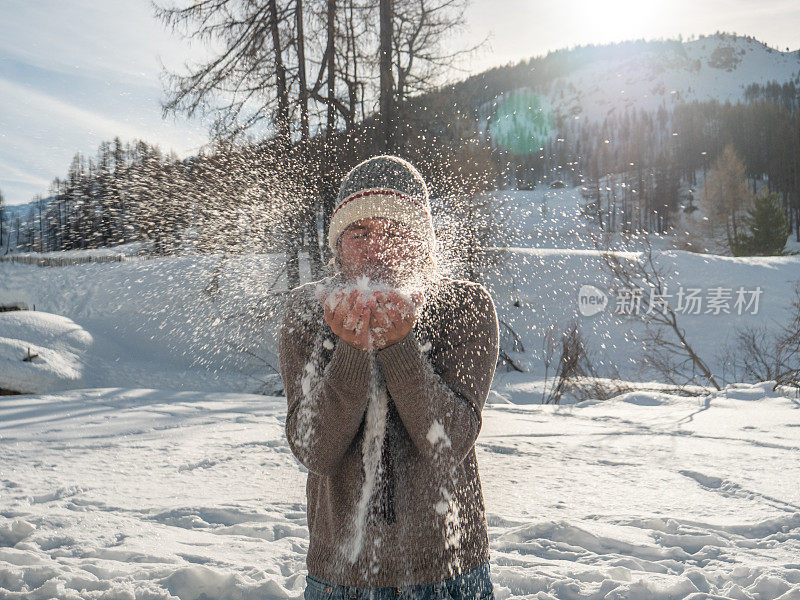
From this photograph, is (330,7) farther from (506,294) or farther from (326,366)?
(326,366)

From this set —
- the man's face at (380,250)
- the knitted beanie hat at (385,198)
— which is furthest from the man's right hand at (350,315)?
the knitted beanie hat at (385,198)

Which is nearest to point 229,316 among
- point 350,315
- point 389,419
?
point 389,419

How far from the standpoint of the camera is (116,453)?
19.4ft

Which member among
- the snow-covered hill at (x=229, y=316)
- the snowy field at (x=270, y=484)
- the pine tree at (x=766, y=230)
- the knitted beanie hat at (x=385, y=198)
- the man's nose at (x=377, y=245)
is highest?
the pine tree at (x=766, y=230)

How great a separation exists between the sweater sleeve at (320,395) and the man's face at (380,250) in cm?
20

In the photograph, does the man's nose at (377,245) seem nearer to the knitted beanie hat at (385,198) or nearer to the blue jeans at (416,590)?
the knitted beanie hat at (385,198)

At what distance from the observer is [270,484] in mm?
5051

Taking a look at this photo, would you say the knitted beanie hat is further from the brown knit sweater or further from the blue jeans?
the blue jeans

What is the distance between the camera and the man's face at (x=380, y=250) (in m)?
1.60

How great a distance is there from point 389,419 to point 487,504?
3320 millimetres

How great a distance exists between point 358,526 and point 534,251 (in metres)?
20.7

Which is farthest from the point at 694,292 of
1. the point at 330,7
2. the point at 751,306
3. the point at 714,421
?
the point at 330,7

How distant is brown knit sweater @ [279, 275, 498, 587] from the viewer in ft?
4.54

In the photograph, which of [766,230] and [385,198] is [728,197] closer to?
[766,230]
